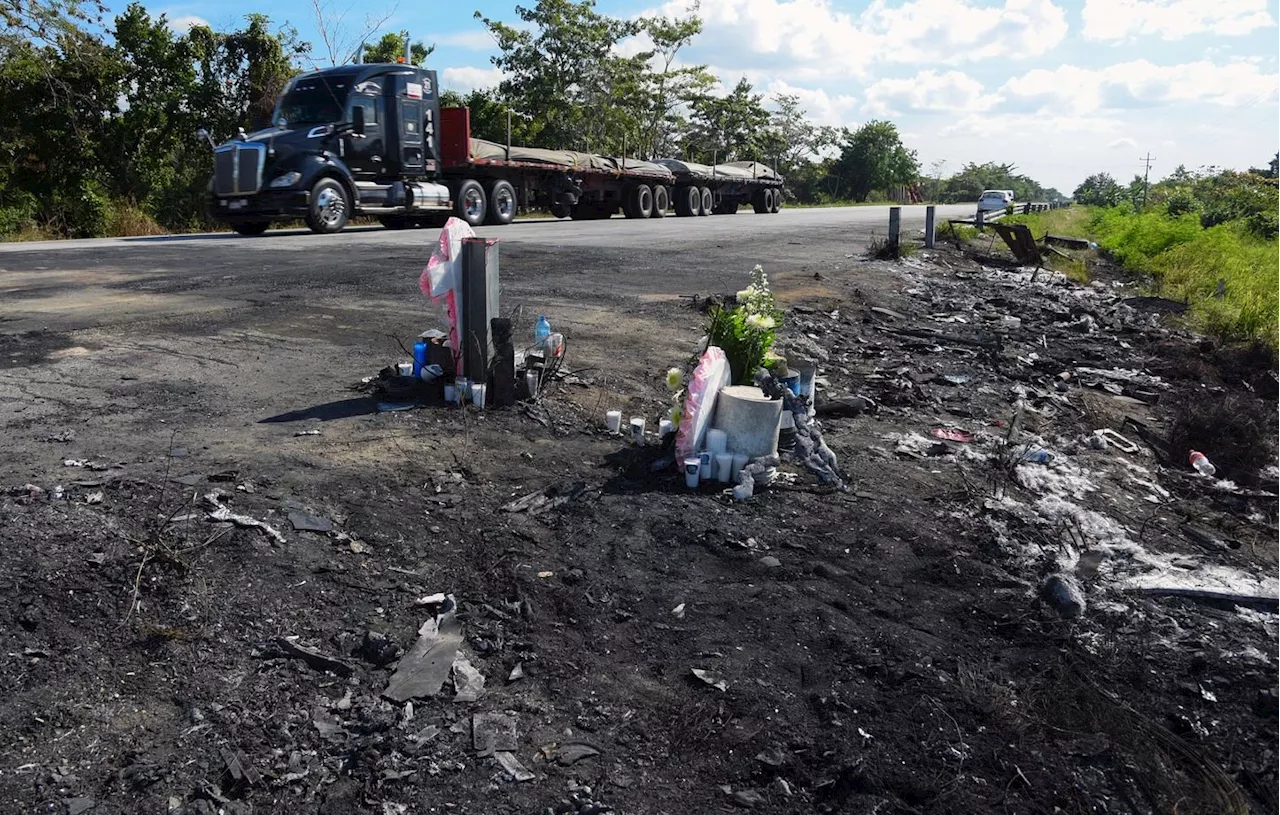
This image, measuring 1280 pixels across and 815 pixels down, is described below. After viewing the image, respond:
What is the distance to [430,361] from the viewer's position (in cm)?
535

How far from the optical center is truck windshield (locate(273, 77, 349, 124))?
15672 mm

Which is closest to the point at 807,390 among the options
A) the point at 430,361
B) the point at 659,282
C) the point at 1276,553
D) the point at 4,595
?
the point at 430,361

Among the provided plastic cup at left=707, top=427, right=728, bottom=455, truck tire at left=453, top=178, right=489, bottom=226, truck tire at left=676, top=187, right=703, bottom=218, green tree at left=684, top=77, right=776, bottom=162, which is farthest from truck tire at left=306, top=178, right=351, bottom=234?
green tree at left=684, top=77, right=776, bottom=162

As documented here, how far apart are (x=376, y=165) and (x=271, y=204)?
2.37 metres

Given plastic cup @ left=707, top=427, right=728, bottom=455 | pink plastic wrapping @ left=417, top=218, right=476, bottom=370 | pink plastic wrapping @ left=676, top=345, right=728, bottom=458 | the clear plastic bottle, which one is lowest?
the clear plastic bottle

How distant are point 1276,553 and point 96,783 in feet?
18.0

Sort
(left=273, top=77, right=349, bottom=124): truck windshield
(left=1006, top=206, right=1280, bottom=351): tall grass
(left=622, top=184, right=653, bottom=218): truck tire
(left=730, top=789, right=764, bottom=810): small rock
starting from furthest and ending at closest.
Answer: (left=622, top=184, right=653, bottom=218): truck tire
(left=273, top=77, right=349, bottom=124): truck windshield
(left=1006, top=206, right=1280, bottom=351): tall grass
(left=730, top=789, right=764, bottom=810): small rock

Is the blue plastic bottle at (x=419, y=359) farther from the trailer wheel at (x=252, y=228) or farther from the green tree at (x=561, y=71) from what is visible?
the green tree at (x=561, y=71)

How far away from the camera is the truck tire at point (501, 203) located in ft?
63.7

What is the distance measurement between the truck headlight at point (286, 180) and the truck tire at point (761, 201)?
20746 millimetres

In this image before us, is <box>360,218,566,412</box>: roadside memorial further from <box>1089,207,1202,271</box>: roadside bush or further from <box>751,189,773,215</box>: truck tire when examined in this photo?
<box>751,189,773,215</box>: truck tire

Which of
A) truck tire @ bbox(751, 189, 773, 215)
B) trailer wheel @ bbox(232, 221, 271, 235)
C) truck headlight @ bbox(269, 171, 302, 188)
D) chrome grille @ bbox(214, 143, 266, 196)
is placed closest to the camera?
chrome grille @ bbox(214, 143, 266, 196)

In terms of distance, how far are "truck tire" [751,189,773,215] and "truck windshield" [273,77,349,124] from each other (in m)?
19.4

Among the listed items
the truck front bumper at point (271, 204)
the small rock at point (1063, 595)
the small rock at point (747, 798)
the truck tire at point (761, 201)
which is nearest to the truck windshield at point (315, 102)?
the truck front bumper at point (271, 204)
